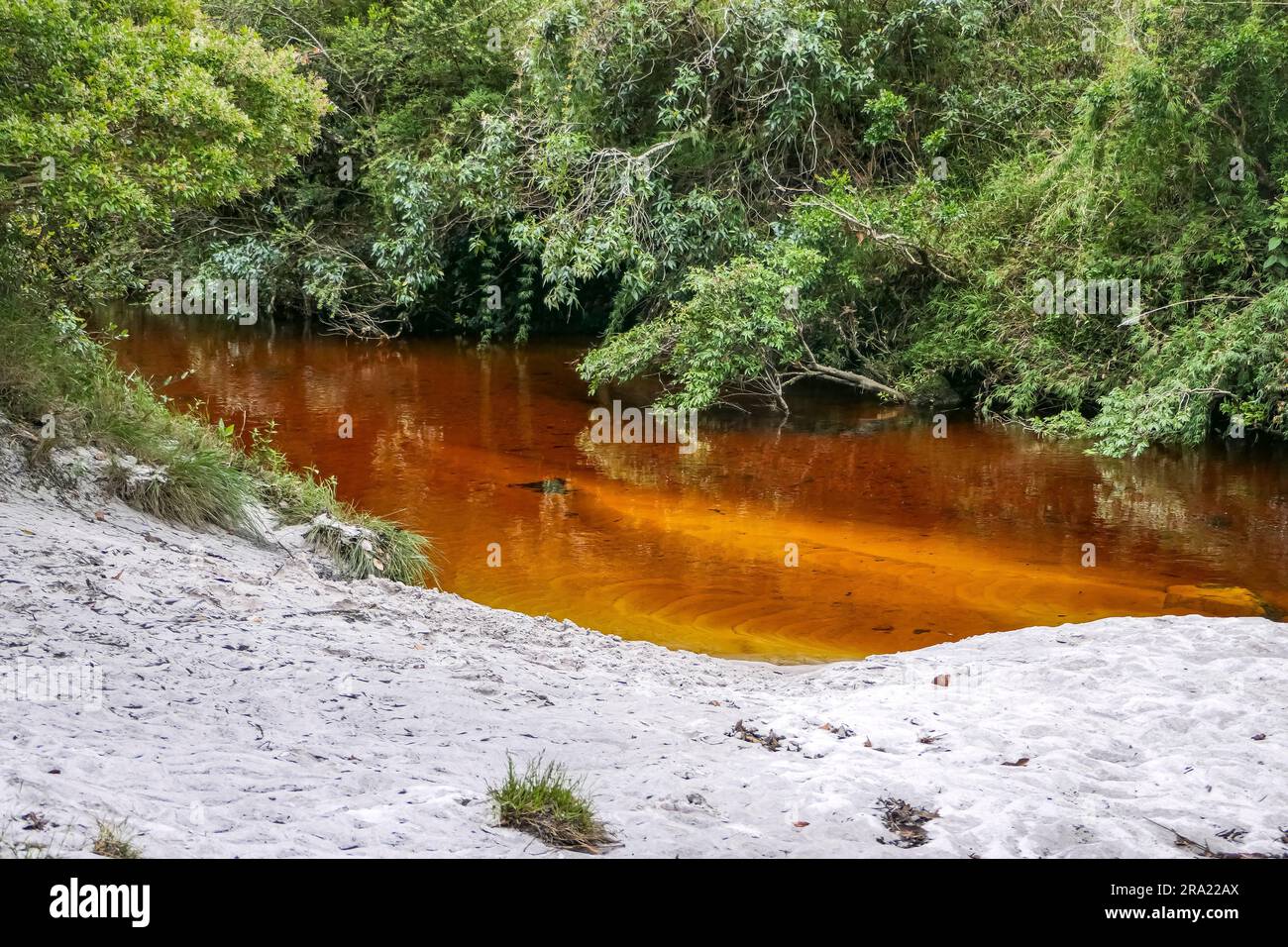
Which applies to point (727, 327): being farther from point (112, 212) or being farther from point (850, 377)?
point (112, 212)

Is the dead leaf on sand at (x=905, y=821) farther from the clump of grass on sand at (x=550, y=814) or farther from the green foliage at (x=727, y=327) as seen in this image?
the green foliage at (x=727, y=327)

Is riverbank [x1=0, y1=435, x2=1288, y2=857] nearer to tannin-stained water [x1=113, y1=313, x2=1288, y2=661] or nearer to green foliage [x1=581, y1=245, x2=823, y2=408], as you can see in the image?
tannin-stained water [x1=113, y1=313, x2=1288, y2=661]

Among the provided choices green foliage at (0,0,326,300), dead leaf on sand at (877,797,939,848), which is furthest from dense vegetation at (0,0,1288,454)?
dead leaf on sand at (877,797,939,848)

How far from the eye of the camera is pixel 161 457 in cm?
766

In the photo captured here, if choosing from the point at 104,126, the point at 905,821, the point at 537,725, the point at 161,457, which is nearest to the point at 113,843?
the point at 537,725

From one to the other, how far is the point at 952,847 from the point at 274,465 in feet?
22.3

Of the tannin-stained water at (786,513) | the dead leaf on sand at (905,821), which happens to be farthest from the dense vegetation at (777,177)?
the dead leaf on sand at (905,821)

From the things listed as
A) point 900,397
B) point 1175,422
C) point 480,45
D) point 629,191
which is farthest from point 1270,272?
point 480,45

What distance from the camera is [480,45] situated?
19.3 metres

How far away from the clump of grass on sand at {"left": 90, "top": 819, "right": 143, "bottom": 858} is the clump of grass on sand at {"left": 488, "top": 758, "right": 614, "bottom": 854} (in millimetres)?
1074

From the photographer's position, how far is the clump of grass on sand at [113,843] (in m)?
2.93

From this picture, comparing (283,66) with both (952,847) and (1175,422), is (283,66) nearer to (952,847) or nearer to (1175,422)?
(1175,422)
